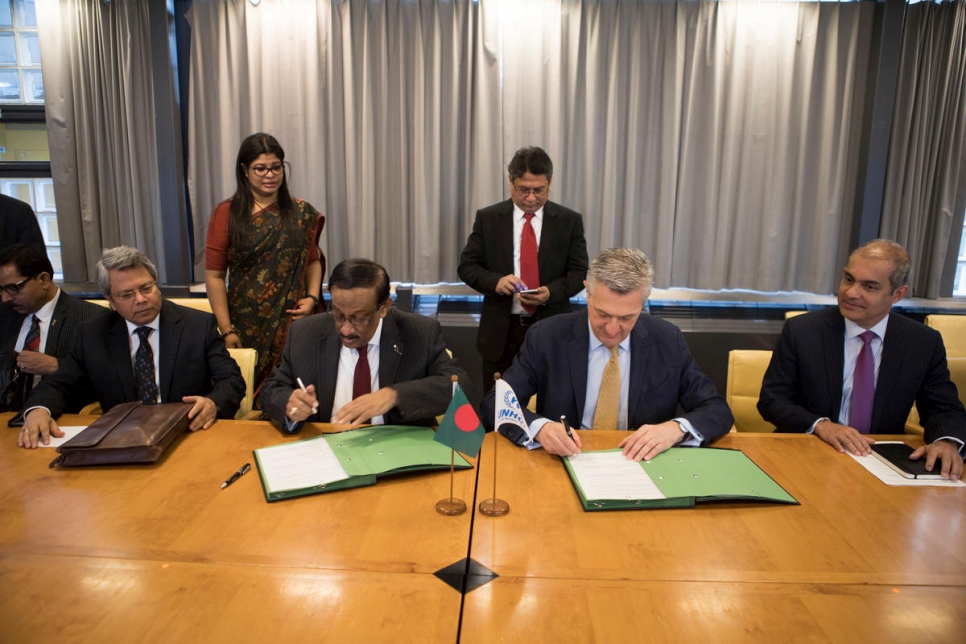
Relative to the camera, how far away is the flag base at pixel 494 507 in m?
1.63

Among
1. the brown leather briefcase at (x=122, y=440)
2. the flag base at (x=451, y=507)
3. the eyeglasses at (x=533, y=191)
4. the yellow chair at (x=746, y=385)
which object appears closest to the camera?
the flag base at (x=451, y=507)

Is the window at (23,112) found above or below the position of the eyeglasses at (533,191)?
above

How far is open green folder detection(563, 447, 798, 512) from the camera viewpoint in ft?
5.49

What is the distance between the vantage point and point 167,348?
7.98 ft

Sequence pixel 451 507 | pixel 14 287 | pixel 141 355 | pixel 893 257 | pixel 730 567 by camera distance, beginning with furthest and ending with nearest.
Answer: pixel 14 287 < pixel 141 355 < pixel 893 257 < pixel 451 507 < pixel 730 567

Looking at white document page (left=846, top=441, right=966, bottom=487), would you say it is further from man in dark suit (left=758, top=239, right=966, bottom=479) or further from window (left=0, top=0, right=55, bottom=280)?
window (left=0, top=0, right=55, bottom=280)

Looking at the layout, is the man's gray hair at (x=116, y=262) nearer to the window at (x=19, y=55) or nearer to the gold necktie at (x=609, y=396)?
the gold necktie at (x=609, y=396)

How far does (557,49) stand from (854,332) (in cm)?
255

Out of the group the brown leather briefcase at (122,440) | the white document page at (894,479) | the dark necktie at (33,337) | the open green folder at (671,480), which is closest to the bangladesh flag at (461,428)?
the open green folder at (671,480)

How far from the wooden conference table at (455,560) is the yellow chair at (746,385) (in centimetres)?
77

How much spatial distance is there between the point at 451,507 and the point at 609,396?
813 mm

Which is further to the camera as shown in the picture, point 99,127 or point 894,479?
point 99,127

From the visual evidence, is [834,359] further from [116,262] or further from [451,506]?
[116,262]

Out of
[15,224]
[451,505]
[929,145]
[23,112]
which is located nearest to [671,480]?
[451,505]
